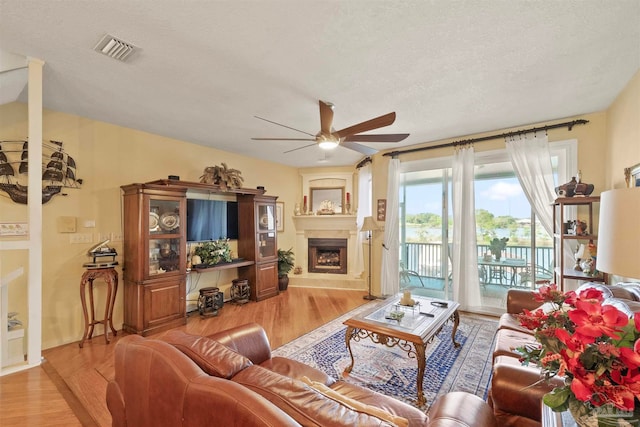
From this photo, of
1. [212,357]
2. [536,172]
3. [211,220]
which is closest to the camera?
[212,357]

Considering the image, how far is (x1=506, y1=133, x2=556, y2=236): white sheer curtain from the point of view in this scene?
3.44m

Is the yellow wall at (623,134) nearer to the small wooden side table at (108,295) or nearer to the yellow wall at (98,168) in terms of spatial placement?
Result: the yellow wall at (98,168)

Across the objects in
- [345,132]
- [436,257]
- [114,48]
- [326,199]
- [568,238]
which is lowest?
[436,257]

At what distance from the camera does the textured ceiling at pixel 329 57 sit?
164 centimetres

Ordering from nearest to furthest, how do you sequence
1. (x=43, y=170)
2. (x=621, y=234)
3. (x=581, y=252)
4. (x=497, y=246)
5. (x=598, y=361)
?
1. (x=598, y=361)
2. (x=621, y=234)
3. (x=43, y=170)
4. (x=581, y=252)
5. (x=497, y=246)

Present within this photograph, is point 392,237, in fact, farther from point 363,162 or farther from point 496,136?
point 496,136

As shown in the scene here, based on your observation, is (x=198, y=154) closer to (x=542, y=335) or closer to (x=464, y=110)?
(x=464, y=110)

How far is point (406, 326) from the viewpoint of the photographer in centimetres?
233

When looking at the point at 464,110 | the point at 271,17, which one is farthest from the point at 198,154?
the point at 464,110

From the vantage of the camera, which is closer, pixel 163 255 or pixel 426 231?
pixel 163 255

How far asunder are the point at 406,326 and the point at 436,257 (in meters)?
2.45

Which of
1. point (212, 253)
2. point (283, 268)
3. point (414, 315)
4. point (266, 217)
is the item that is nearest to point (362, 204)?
point (266, 217)

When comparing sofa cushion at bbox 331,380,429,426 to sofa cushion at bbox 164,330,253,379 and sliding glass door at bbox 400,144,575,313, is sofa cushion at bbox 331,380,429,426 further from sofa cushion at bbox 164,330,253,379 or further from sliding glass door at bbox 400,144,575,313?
sliding glass door at bbox 400,144,575,313

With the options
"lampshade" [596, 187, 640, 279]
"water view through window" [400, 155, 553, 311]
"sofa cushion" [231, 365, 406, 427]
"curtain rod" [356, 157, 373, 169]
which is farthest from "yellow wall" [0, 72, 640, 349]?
"sofa cushion" [231, 365, 406, 427]
